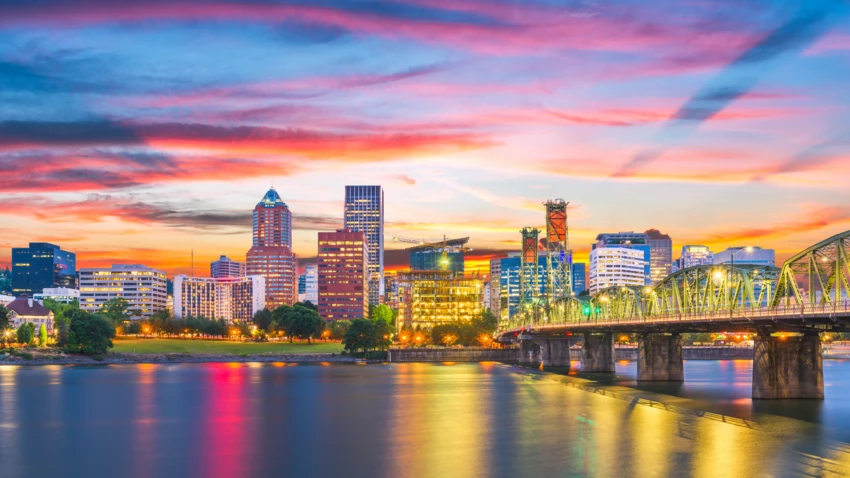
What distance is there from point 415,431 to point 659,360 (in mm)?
79905

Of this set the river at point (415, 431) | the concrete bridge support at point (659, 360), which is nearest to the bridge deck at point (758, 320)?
the river at point (415, 431)

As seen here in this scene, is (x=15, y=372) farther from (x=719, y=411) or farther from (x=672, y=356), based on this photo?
(x=719, y=411)

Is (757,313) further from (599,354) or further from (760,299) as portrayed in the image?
(599,354)

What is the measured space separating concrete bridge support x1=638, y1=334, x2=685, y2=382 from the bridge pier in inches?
1994

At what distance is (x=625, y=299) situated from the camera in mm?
176500

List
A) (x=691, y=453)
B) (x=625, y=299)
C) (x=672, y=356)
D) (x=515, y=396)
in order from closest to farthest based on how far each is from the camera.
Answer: (x=691, y=453) < (x=515, y=396) < (x=672, y=356) < (x=625, y=299)

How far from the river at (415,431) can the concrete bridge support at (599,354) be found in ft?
158

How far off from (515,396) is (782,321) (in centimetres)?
4394

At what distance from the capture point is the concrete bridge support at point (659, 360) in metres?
157

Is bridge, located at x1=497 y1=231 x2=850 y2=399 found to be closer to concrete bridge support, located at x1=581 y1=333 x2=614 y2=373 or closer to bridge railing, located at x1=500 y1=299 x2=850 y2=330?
bridge railing, located at x1=500 y1=299 x2=850 y2=330

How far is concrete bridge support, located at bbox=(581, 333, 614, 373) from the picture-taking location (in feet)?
642

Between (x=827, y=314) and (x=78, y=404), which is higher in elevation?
(x=827, y=314)

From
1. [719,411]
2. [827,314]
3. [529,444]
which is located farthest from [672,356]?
[529,444]

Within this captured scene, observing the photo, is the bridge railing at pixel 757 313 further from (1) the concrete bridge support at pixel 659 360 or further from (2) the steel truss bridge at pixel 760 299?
(1) the concrete bridge support at pixel 659 360
